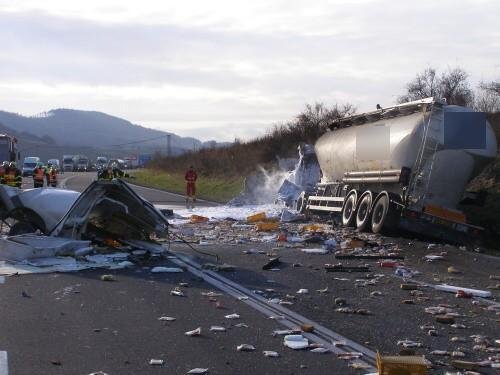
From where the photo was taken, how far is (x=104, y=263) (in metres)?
13.4

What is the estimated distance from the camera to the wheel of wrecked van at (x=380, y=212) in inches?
732

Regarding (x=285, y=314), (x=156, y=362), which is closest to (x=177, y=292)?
(x=285, y=314)

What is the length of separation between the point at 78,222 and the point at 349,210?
31.5 feet

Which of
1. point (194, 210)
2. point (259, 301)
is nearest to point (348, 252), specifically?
point (259, 301)

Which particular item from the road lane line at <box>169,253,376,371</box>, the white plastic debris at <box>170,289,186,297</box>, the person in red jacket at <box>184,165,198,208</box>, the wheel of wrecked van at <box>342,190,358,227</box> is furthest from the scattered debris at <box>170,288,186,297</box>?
the person in red jacket at <box>184,165,198,208</box>

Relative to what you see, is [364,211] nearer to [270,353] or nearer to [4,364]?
[270,353]

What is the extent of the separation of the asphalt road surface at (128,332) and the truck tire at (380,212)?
26.3ft

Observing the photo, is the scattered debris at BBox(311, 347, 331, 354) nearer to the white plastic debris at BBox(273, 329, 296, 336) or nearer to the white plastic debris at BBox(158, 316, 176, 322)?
the white plastic debris at BBox(273, 329, 296, 336)

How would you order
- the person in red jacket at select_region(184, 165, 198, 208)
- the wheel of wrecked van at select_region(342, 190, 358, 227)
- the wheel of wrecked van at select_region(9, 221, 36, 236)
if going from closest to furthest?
1. the wheel of wrecked van at select_region(9, 221, 36, 236)
2. the wheel of wrecked van at select_region(342, 190, 358, 227)
3. the person in red jacket at select_region(184, 165, 198, 208)

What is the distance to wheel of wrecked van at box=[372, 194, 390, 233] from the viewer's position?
18592 millimetres

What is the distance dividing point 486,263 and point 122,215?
6.91m

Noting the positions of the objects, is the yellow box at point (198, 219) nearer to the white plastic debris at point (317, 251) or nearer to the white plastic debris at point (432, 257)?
the white plastic debris at point (317, 251)

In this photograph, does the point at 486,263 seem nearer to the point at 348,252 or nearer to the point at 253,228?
the point at 348,252

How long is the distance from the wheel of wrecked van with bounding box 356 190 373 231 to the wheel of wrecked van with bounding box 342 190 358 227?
1.45 feet
